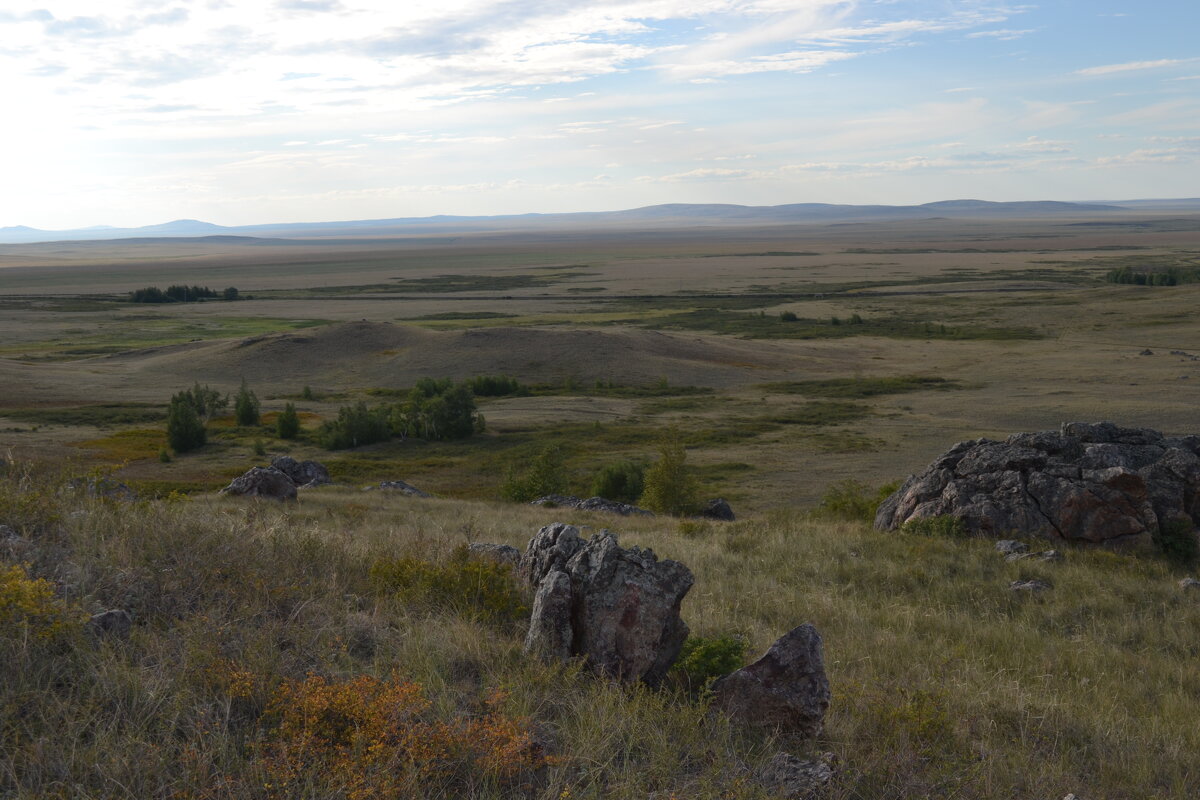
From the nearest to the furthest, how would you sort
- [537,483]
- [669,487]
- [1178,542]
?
[1178,542] → [669,487] → [537,483]

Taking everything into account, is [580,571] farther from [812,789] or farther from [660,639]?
[812,789]

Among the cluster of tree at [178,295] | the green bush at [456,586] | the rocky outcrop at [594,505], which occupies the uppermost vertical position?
the cluster of tree at [178,295]

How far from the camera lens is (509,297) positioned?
142375 mm

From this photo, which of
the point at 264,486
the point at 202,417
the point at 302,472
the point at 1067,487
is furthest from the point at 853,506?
the point at 202,417

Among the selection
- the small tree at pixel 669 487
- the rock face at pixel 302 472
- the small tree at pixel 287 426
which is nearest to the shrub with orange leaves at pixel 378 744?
the rock face at pixel 302 472

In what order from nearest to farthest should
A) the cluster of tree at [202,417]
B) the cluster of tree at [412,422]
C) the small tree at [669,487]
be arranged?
the small tree at [669,487], the cluster of tree at [202,417], the cluster of tree at [412,422]

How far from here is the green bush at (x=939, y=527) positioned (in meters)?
16.2

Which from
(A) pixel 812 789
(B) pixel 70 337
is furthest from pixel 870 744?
(B) pixel 70 337

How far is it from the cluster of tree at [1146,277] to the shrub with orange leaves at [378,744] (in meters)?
141

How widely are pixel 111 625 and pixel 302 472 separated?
2594 cm

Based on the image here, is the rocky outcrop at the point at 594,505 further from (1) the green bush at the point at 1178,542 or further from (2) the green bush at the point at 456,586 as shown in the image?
(2) the green bush at the point at 456,586

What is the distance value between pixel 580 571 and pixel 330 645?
1989 millimetres

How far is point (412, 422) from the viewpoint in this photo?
52344 millimetres

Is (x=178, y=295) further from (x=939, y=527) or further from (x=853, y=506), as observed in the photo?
(x=939, y=527)
